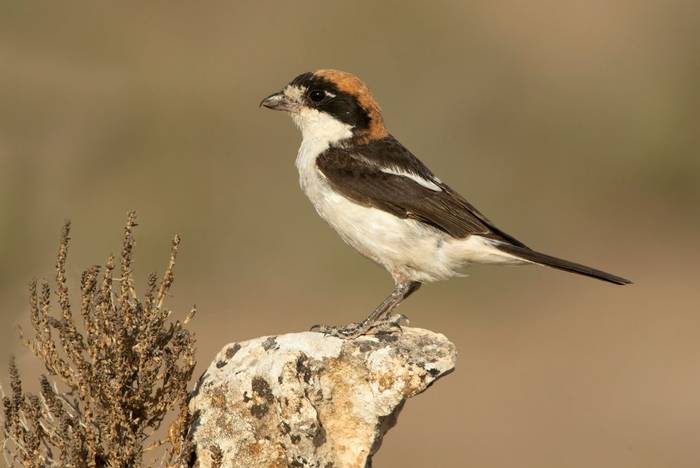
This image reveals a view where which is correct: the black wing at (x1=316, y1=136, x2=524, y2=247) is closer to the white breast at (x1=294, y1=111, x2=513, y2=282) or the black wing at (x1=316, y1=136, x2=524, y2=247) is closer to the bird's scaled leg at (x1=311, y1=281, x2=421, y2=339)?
the white breast at (x1=294, y1=111, x2=513, y2=282)

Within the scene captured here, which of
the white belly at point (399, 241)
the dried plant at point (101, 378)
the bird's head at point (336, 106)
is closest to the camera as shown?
the dried plant at point (101, 378)

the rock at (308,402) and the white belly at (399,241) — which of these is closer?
the rock at (308,402)

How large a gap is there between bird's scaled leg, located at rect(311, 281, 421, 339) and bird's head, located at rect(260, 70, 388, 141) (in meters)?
0.87

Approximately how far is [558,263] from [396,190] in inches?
36.1

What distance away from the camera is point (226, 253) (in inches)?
485

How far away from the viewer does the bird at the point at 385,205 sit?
588cm

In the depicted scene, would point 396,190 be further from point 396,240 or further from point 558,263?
point 558,263

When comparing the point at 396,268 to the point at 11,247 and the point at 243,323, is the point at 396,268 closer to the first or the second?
the point at 243,323

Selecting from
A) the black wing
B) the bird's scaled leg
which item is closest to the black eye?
the black wing

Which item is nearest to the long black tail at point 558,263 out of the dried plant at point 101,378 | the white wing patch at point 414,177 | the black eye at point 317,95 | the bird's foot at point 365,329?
the white wing patch at point 414,177

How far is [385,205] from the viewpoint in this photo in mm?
5883

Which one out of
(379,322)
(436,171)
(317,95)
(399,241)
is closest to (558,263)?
(399,241)

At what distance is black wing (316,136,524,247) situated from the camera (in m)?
5.91

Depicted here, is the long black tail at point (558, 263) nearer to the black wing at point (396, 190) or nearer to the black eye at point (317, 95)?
the black wing at point (396, 190)
